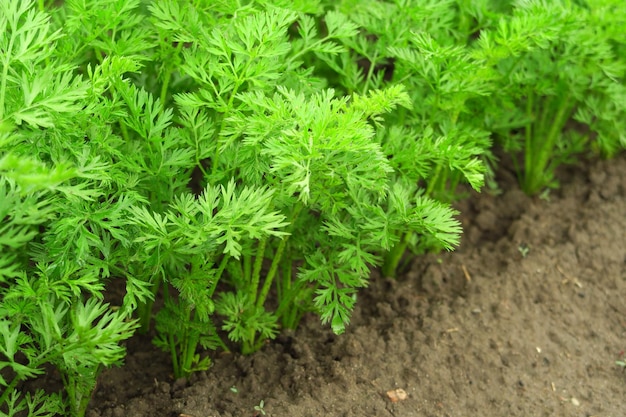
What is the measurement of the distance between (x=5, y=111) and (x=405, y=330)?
4.73 ft

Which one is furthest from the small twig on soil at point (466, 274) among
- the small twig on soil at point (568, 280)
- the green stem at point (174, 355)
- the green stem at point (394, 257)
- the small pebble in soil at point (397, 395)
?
the green stem at point (174, 355)

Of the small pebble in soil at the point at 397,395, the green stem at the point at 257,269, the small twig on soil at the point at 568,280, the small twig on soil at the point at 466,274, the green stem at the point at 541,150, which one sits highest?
the green stem at the point at 257,269

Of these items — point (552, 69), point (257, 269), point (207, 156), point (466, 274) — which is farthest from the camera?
point (466, 274)

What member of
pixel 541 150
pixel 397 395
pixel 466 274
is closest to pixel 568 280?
pixel 466 274

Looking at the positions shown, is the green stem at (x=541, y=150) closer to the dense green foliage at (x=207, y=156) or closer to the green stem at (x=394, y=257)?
the dense green foliage at (x=207, y=156)

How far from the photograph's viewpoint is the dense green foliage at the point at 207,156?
167 centimetres

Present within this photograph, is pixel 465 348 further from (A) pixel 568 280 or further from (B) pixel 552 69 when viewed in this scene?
(B) pixel 552 69

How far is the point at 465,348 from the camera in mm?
2424

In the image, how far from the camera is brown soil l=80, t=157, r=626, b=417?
7.16 ft

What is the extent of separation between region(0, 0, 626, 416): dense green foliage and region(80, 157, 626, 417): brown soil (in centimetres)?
13

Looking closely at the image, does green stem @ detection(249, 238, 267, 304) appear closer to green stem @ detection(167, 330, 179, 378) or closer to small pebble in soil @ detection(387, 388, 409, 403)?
green stem @ detection(167, 330, 179, 378)

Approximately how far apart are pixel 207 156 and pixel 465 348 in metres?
1.09

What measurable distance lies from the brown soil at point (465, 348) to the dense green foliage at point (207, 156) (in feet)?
0.44

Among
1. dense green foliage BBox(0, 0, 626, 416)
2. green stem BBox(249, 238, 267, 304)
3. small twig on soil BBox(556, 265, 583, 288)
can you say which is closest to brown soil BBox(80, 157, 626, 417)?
small twig on soil BBox(556, 265, 583, 288)
